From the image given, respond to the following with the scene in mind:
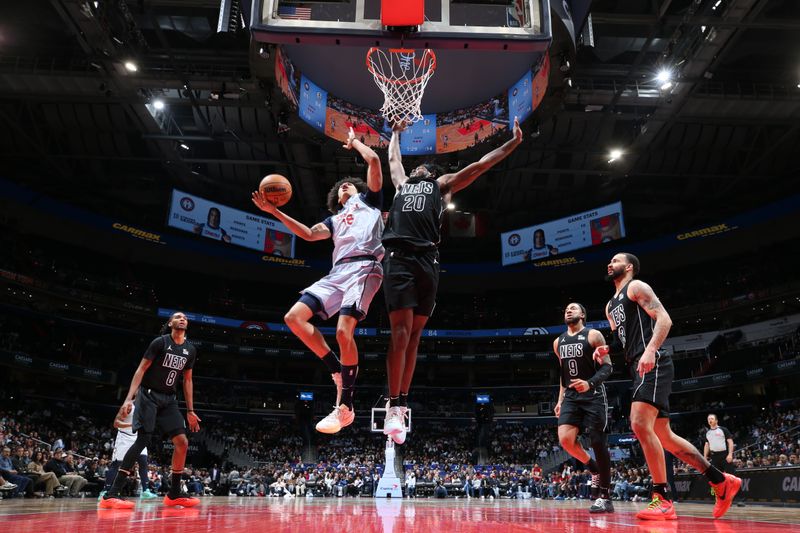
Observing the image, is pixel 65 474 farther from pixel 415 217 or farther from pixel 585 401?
pixel 415 217

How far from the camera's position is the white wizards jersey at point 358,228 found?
16.6 feet

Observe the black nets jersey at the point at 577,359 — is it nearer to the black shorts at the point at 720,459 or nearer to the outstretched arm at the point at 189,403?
the outstretched arm at the point at 189,403

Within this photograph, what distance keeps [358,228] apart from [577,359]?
325 centimetres

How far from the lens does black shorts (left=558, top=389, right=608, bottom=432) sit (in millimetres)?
6398

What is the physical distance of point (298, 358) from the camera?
34875 mm

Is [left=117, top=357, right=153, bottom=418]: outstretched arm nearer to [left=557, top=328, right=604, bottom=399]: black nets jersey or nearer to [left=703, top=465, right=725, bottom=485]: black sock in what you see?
[left=557, top=328, right=604, bottom=399]: black nets jersey

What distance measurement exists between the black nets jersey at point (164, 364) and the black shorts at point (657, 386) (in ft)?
15.7

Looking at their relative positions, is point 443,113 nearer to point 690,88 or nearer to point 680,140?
point 690,88

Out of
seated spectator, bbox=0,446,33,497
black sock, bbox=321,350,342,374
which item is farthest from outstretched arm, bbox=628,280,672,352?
seated spectator, bbox=0,446,33,497

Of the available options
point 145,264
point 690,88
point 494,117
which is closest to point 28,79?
point 494,117

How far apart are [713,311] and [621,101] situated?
654 inches

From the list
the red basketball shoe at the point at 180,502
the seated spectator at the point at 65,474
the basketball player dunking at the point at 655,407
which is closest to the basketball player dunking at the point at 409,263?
the basketball player dunking at the point at 655,407

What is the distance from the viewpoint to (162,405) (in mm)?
6309

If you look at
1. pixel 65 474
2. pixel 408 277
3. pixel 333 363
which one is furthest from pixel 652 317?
pixel 65 474
